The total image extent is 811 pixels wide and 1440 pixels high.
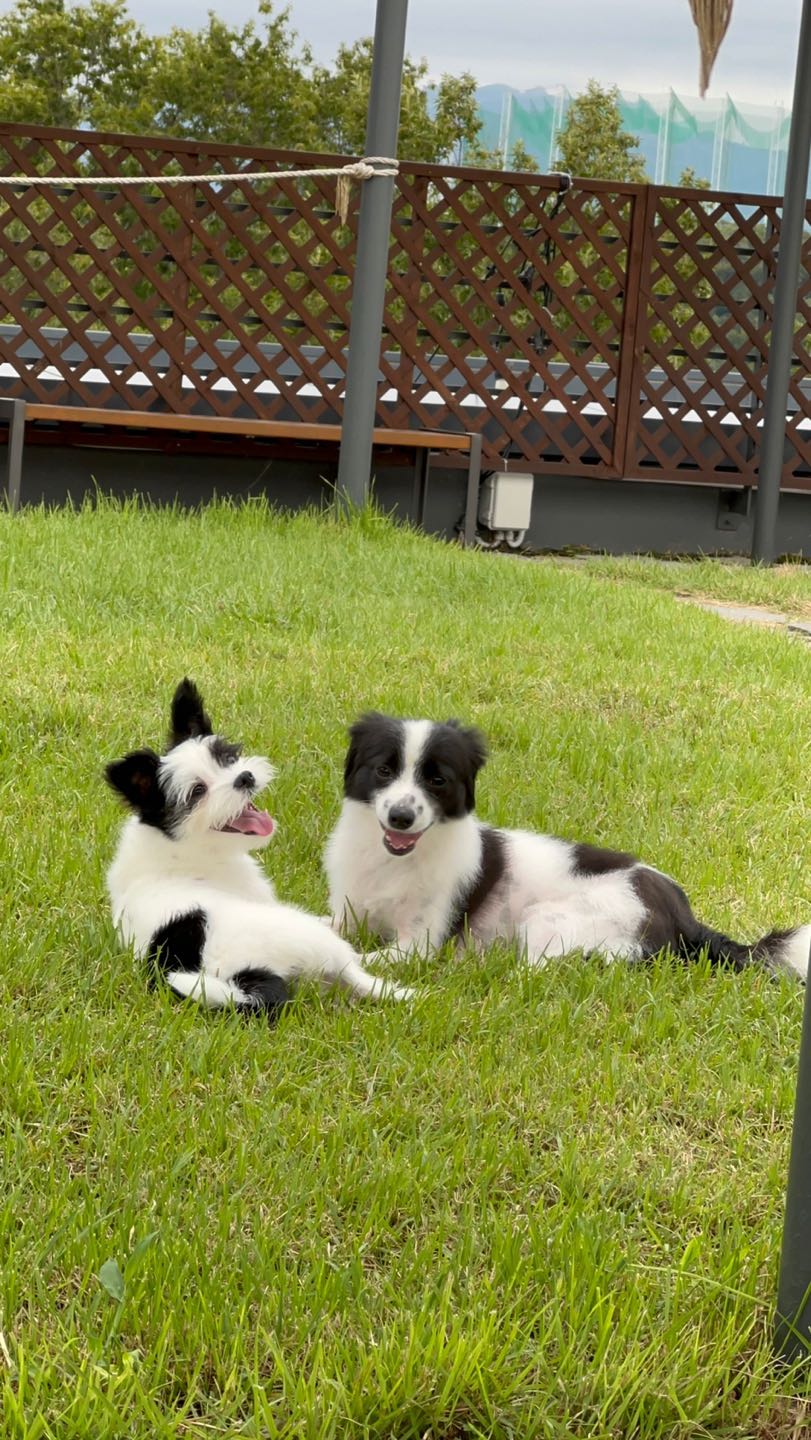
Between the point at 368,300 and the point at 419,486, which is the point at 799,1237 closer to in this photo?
the point at 368,300

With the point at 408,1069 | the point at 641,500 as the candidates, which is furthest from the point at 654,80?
the point at 408,1069

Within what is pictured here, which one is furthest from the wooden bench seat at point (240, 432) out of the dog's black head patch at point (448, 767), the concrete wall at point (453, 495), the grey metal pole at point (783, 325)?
the dog's black head patch at point (448, 767)

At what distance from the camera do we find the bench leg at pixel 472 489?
10016mm

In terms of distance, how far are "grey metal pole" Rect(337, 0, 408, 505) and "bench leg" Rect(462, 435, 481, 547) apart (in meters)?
1.36

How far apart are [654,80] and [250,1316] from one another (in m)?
70.2

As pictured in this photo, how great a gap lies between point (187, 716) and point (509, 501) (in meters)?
7.75

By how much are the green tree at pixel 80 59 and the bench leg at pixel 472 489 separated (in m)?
35.9

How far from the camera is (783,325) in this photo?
1035 centimetres

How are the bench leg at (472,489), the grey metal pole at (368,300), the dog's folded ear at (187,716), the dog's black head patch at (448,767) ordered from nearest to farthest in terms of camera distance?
the dog's folded ear at (187,716)
the dog's black head patch at (448,767)
the grey metal pole at (368,300)
the bench leg at (472,489)

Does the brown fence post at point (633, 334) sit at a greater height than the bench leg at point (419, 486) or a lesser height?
greater

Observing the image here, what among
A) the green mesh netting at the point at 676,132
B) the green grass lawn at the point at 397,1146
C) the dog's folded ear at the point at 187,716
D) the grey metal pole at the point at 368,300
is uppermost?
the green mesh netting at the point at 676,132

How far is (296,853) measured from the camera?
3775 mm

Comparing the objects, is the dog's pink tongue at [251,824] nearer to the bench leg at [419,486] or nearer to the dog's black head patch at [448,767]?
the dog's black head patch at [448,767]

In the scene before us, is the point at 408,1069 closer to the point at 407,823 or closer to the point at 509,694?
the point at 407,823
